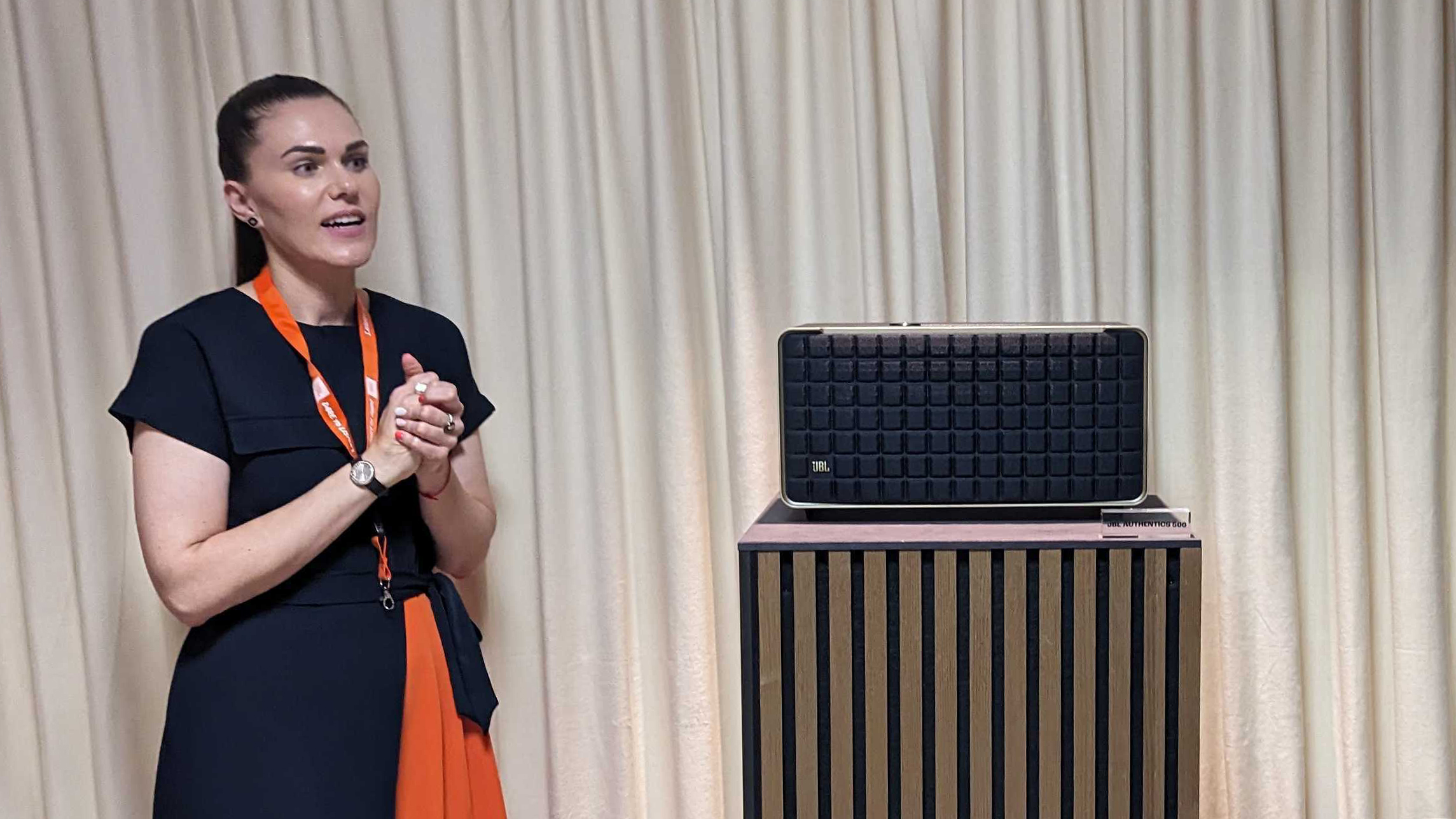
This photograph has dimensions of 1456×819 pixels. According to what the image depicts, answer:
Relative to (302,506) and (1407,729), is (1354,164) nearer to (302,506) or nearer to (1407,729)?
(1407,729)

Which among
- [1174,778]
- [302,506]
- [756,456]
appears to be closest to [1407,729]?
[1174,778]

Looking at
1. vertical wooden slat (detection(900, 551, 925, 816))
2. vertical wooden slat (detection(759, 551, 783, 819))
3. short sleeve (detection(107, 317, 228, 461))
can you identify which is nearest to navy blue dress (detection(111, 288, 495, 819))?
short sleeve (detection(107, 317, 228, 461))

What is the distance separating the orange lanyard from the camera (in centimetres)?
131

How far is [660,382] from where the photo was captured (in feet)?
5.83

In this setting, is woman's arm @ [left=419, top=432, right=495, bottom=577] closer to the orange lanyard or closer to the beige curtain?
the orange lanyard

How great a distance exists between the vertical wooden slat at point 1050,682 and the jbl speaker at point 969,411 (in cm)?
12

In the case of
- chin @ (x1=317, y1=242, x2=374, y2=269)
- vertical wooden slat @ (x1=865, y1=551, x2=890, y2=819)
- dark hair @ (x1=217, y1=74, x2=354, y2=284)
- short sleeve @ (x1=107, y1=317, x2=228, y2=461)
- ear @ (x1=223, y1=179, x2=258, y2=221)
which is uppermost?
dark hair @ (x1=217, y1=74, x2=354, y2=284)

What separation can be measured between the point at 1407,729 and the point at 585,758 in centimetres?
109

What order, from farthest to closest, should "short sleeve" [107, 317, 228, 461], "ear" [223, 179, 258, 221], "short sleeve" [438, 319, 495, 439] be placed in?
"short sleeve" [438, 319, 495, 439]
"ear" [223, 179, 258, 221]
"short sleeve" [107, 317, 228, 461]

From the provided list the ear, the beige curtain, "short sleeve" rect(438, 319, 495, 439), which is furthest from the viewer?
the beige curtain

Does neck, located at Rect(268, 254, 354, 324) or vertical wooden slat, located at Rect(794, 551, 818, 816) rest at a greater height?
neck, located at Rect(268, 254, 354, 324)

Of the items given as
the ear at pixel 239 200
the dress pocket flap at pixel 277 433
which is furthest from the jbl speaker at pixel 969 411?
the ear at pixel 239 200

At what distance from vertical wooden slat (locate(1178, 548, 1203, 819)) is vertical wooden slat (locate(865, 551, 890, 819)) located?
10.2 inches

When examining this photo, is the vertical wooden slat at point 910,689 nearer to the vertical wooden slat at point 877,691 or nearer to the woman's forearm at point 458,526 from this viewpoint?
the vertical wooden slat at point 877,691
